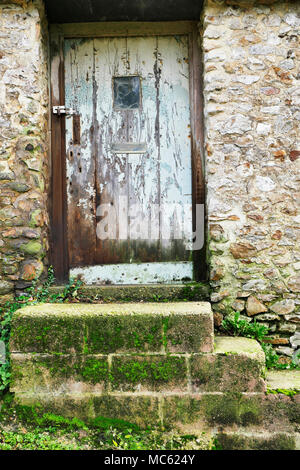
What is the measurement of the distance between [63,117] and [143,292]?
5.29ft

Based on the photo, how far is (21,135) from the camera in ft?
9.55

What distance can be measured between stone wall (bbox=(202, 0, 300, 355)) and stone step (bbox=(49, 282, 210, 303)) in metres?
0.20

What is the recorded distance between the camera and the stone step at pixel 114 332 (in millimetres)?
2273

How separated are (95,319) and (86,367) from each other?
0.28 meters

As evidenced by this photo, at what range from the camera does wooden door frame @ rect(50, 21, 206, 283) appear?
10.5 feet

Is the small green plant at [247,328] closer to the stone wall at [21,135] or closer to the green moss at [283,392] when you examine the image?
the green moss at [283,392]

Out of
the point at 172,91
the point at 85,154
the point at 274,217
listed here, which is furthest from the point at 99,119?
the point at 274,217

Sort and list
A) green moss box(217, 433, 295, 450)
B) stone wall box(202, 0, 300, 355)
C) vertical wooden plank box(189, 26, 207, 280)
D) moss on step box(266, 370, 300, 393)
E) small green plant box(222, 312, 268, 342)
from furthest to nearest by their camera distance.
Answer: vertical wooden plank box(189, 26, 207, 280) → stone wall box(202, 0, 300, 355) → small green plant box(222, 312, 268, 342) → moss on step box(266, 370, 300, 393) → green moss box(217, 433, 295, 450)

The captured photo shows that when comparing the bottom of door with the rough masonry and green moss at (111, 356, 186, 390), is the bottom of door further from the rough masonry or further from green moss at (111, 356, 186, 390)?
green moss at (111, 356, 186, 390)

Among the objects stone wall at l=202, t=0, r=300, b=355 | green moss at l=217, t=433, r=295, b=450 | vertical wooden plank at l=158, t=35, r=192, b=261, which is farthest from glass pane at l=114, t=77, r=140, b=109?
green moss at l=217, t=433, r=295, b=450

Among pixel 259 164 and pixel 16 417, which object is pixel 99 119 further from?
pixel 16 417

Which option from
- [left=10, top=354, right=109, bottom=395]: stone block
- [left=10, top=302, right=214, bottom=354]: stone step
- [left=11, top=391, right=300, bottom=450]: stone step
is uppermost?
[left=10, top=302, right=214, bottom=354]: stone step

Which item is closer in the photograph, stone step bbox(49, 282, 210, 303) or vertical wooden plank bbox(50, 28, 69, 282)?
stone step bbox(49, 282, 210, 303)

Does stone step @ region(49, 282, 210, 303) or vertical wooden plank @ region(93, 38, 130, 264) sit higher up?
vertical wooden plank @ region(93, 38, 130, 264)
